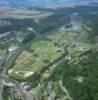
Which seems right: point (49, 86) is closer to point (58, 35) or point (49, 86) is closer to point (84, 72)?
point (84, 72)

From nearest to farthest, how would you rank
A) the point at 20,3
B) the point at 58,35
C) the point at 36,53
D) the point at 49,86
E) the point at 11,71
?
the point at 49,86, the point at 11,71, the point at 36,53, the point at 58,35, the point at 20,3

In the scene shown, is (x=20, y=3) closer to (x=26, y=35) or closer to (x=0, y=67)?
(x=26, y=35)

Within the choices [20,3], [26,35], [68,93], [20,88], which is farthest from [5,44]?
[20,3]

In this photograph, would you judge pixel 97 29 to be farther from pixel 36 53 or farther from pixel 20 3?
pixel 20 3

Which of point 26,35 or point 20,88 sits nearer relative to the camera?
point 20,88

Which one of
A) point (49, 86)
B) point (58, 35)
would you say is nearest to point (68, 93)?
point (49, 86)

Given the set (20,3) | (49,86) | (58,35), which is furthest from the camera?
(20,3)

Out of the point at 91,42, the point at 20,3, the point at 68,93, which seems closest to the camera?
the point at 68,93

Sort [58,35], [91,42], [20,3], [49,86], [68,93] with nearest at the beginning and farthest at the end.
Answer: [68,93], [49,86], [91,42], [58,35], [20,3]

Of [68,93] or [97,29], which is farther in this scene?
[97,29]
